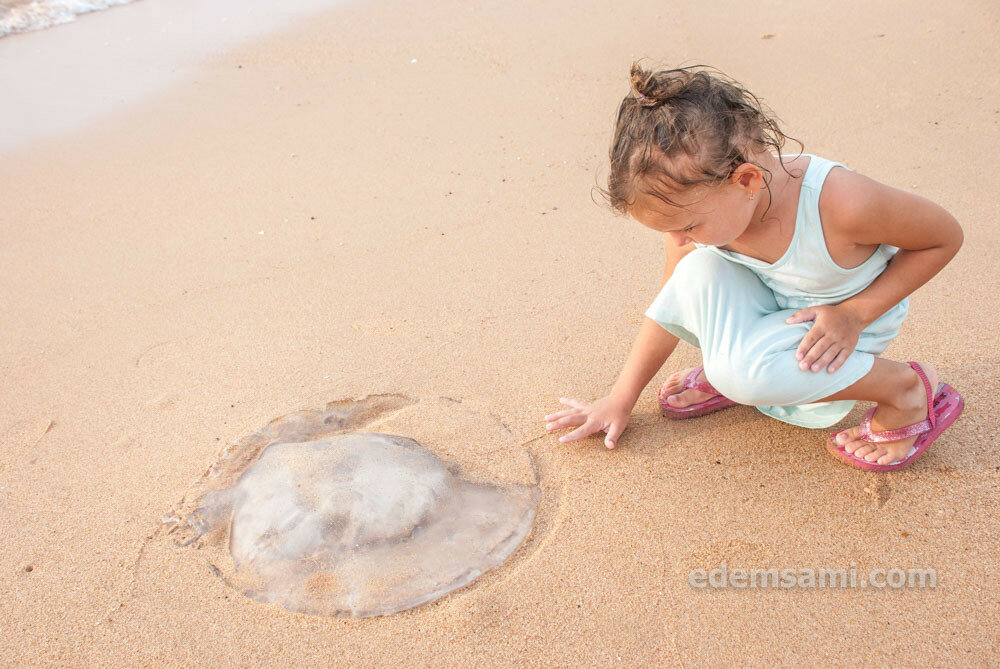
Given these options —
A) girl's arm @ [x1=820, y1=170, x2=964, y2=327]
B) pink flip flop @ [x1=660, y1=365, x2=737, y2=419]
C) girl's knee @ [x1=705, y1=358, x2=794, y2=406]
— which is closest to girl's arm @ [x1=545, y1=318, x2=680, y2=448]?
pink flip flop @ [x1=660, y1=365, x2=737, y2=419]

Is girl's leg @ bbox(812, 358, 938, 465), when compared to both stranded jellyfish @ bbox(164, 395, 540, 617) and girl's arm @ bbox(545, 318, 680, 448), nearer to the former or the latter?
girl's arm @ bbox(545, 318, 680, 448)

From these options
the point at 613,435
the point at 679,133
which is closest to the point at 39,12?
the point at 613,435

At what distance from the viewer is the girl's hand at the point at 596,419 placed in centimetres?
218

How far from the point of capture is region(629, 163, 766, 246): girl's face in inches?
68.1

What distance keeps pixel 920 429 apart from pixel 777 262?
0.58 metres

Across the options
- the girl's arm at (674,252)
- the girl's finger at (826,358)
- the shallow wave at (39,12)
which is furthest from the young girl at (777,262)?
the shallow wave at (39,12)

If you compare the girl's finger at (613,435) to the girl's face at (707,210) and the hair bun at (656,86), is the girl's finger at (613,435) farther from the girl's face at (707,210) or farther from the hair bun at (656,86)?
the hair bun at (656,86)

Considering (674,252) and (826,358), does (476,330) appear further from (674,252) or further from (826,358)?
(826,358)

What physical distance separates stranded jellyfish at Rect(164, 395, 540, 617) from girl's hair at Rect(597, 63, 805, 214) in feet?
2.75

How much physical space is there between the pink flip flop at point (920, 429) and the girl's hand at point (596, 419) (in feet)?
1.88

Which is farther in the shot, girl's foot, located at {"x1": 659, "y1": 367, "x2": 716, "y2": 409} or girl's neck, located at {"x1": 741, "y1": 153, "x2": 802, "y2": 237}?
girl's foot, located at {"x1": 659, "y1": 367, "x2": 716, "y2": 409}

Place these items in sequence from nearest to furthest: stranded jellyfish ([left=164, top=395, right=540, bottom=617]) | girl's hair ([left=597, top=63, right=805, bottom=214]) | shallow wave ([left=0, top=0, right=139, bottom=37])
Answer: girl's hair ([left=597, top=63, right=805, bottom=214]) < stranded jellyfish ([left=164, top=395, right=540, bottom=617]) < shallow wave ([left=0, top=0, right=139, bottom=37])

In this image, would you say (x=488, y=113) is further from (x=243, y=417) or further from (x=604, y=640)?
(x=604, y=640)

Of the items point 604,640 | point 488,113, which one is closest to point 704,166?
point 604,640
